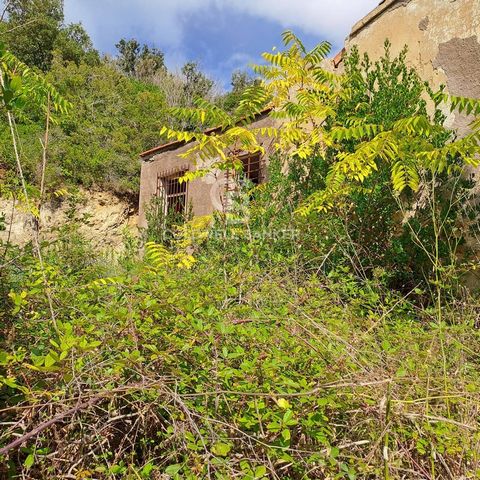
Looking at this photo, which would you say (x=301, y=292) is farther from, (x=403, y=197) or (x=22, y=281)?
(x=403, y=197)

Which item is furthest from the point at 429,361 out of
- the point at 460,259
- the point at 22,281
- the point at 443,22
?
the point at 443,22

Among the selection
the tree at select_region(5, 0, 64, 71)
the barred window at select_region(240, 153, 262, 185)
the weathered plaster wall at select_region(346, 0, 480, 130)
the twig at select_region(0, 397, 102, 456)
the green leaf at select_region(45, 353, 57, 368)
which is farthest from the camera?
the tree at select_region(5, 0, 64, 71)

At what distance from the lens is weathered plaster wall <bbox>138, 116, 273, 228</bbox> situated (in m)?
8.12

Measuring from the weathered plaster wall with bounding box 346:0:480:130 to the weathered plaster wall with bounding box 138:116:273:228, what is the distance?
7.47 feet

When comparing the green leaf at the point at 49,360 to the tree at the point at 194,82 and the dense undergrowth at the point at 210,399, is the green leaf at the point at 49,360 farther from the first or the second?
the tree at the point at 194,82

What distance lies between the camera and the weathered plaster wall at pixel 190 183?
320 inches

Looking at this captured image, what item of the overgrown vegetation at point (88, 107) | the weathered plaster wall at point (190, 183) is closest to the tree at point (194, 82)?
the overgrown vegetation at point (88, 107)

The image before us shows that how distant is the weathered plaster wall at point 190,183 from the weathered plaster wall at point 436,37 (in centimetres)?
228

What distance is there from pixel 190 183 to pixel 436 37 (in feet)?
17.7

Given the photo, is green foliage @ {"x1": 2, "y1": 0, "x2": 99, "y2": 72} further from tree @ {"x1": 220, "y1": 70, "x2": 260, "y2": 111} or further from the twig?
the twig

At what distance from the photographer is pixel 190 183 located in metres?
8.99

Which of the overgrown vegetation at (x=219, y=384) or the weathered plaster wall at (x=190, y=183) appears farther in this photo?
the weathered plaster wall at (x=190, y=183)

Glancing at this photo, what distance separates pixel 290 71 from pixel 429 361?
452cm

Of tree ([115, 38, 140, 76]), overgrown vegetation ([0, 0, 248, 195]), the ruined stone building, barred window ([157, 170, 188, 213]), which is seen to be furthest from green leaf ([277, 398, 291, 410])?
tree ([115, 38, 140, 76])
